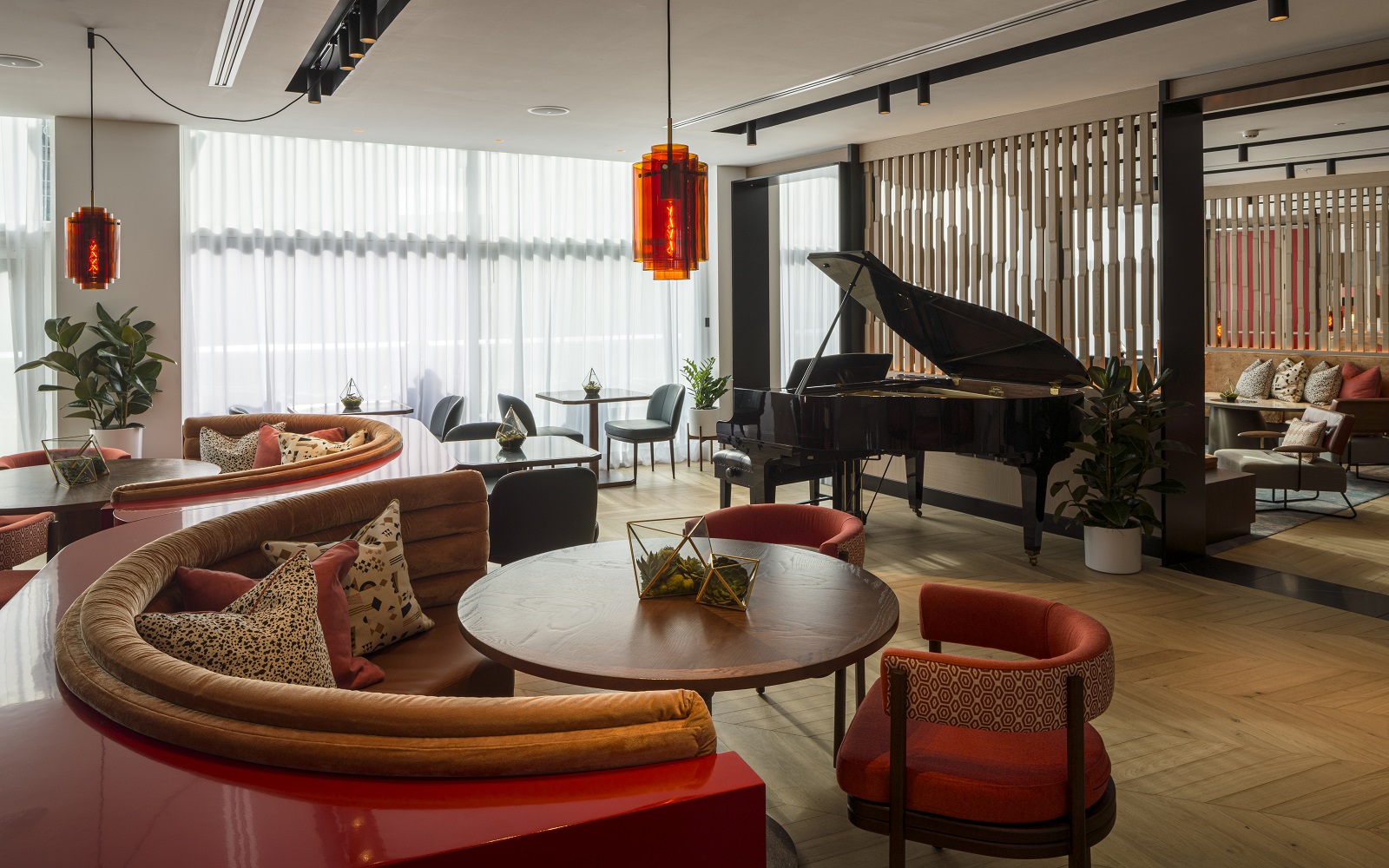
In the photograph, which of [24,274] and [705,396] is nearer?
[24,274]

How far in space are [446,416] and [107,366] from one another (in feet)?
7.79

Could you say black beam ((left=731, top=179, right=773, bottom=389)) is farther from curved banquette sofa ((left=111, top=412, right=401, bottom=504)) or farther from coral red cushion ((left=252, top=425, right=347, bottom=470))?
coral red cushion ((left=252, top=425, right=347, bottom=470))

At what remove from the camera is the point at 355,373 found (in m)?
8.88

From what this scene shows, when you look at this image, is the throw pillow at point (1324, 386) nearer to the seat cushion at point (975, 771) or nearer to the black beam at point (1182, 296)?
the black beam at point (1182, 296)

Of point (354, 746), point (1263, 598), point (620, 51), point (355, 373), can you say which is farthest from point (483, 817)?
point (355, 373)

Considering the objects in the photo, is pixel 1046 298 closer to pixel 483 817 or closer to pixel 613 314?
pixel 613 314

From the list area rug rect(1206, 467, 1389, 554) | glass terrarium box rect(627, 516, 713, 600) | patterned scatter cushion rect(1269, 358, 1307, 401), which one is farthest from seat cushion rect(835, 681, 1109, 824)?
patterned scatter cushion rect(1269, 358, 1307, 401)

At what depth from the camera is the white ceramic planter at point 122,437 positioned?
6.89 m

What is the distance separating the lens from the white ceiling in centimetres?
457

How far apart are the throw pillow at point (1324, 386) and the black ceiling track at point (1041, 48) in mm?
5797

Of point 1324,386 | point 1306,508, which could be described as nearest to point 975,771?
point 1306,508

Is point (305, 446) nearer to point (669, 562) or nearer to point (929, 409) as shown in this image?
point (669, 562)

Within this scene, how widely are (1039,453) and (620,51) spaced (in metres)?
3.21

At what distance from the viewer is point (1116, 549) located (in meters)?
5.70
